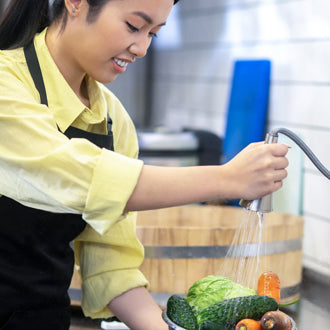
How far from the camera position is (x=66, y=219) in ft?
4.21

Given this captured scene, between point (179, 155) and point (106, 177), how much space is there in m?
1.87

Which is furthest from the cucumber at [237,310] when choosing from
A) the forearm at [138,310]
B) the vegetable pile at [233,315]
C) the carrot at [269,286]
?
the forearm at [138,310]

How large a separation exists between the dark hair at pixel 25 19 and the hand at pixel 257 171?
0.49 meters

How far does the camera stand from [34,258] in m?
1.26

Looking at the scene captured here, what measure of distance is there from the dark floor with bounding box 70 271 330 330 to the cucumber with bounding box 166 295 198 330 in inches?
23.6

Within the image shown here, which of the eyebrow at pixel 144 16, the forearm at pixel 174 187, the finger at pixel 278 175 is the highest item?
the eyebrow at pixel 144 16

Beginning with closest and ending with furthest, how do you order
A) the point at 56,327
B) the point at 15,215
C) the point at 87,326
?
the point at 15,215, the point at 56,327, the point at 87,326

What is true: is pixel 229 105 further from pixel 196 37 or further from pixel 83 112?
pixel 83 112

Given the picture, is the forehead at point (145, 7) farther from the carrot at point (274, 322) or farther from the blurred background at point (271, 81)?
the blurred background at point (271, 81)

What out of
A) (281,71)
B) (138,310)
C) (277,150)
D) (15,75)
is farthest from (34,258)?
(281,71)

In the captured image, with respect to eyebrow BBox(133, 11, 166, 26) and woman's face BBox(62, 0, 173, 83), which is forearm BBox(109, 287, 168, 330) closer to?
woman's face BBox(62, 0, 173, 83)

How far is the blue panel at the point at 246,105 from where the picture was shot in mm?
2637

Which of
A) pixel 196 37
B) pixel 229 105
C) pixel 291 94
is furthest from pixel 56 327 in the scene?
pixel 196 37

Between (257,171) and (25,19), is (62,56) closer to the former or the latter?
(25,19)
